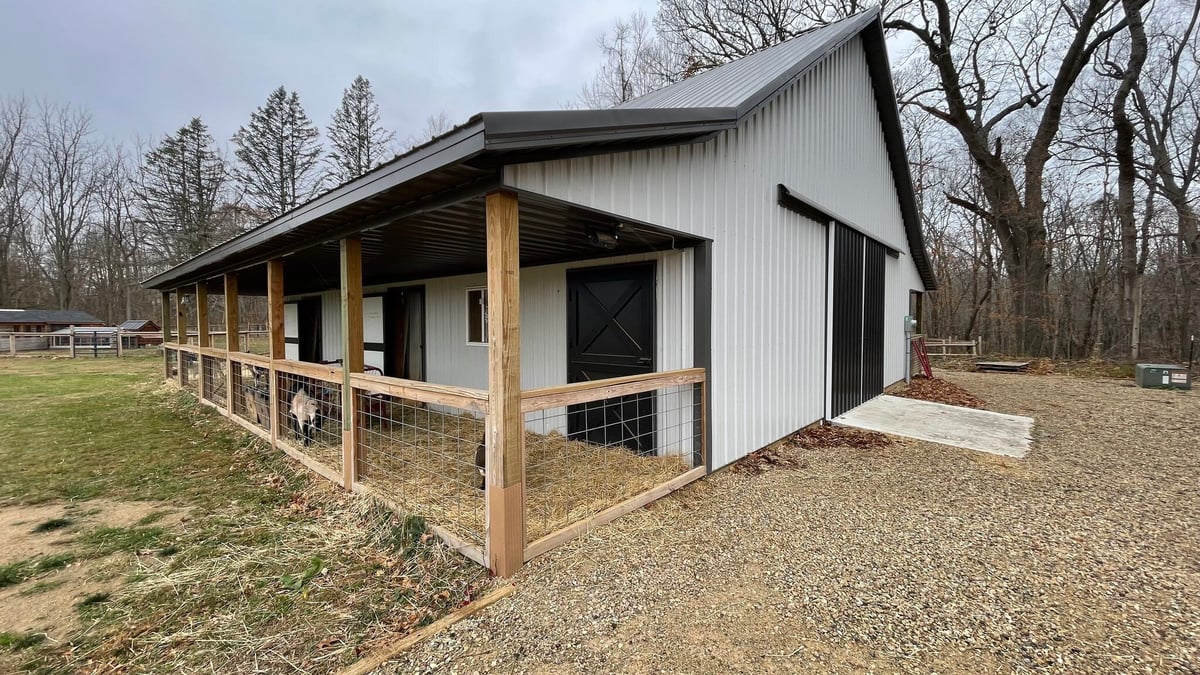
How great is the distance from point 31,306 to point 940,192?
140 ft

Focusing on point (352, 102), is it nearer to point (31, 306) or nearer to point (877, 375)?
point (31, 306)

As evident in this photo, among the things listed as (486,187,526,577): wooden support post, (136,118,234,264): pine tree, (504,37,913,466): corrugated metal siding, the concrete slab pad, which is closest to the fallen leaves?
(504,37,913,466): corrugated metal siding

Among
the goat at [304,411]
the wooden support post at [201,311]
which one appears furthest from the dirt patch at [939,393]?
the wooden support post at [201,311]

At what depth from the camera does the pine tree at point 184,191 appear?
18.6 metres

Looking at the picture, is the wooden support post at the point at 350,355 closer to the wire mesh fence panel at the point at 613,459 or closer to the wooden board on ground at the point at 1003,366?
the wire mesh fence panel at the point at 613,459

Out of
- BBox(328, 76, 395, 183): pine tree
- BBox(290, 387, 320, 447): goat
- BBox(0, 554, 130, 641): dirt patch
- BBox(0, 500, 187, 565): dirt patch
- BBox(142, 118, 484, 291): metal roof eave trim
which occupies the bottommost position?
BBox(0, 554, 130, 641): dirt patch

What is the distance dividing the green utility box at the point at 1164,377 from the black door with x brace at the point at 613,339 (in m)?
11.7

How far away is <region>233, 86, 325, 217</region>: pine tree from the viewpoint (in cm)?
1920

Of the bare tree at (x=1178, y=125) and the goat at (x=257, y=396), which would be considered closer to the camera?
the goat at (x=257, y=396)

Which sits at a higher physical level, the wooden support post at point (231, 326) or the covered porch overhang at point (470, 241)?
the covered porch overhang at point (470, 241)

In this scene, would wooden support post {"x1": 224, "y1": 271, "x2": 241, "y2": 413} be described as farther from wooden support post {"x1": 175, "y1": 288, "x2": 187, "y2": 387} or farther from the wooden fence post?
the wooden fence post

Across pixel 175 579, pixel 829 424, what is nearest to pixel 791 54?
pixel 829 424

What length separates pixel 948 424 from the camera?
20.9 ft

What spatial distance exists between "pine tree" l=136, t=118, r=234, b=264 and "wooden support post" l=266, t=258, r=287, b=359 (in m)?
18.2
